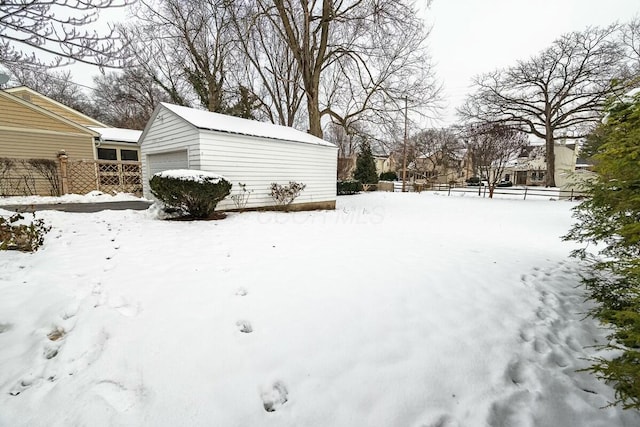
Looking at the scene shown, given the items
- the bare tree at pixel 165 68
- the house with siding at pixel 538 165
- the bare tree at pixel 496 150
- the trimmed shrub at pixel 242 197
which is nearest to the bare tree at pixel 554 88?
the bare tree at pixel 496 150

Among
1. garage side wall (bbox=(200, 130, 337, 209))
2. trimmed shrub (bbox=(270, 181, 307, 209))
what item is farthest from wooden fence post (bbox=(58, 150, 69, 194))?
trimmed shrub (bbox=(270, 181, 307, 209))

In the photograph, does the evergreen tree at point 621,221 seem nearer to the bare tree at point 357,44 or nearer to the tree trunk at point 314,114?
the bare tree at point 357,44

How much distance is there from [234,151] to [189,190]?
2330mm

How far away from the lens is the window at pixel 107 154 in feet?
46.7

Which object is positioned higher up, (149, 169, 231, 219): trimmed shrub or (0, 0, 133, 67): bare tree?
(0, 0, 133, 67): bare tree

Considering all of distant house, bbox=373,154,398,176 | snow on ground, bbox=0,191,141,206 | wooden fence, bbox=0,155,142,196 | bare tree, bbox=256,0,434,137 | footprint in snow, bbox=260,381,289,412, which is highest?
bare tree, bbox=256,0,434,137

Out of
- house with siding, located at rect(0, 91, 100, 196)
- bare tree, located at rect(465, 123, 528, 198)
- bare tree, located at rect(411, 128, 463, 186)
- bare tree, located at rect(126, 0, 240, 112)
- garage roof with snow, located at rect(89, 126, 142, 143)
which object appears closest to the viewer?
house with siding, located at rect(0, 91, 100, 196)

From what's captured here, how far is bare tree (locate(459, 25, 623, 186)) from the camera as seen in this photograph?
56.3ft

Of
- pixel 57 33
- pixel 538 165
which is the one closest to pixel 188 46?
pixel 57 33

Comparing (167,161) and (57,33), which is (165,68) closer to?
(167,161)

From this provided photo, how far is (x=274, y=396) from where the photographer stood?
167cm

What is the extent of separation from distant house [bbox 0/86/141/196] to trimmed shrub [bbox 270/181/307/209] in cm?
807

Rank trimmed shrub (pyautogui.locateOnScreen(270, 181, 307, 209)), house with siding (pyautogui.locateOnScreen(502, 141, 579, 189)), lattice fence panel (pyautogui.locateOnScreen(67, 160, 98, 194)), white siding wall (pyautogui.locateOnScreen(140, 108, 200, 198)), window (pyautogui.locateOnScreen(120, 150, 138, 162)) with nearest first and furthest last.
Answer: white siding wall (pyautogui.locateOnScreen(140, 108, 200, 198)) < trimmed shrub (pyautogui.locateOnScreen(270, 181, 307, 209)) < lattice fence panel (pyautogui.locateOnScreen(67, 160, 98, 194)) < window (pyautogui.locateOnScreen(120, 150, 138, 162)) < house with siding (pyautogui.locateOnScreen(502, 141, 579, 189))

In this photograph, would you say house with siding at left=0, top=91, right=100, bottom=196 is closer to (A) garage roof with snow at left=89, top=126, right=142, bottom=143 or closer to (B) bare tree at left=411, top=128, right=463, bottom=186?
(A) garage roof with snow at left=89, top=126, right=142, bottom=143
